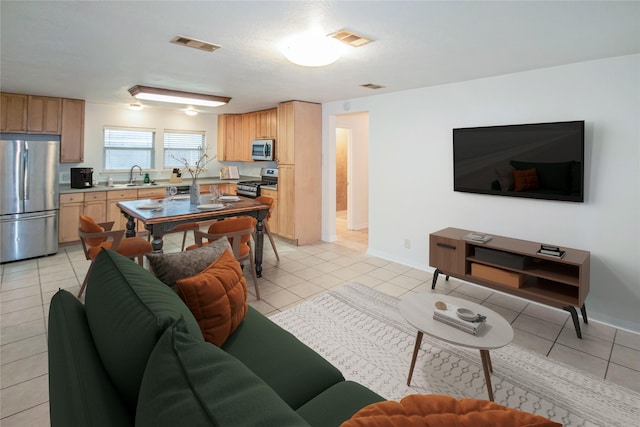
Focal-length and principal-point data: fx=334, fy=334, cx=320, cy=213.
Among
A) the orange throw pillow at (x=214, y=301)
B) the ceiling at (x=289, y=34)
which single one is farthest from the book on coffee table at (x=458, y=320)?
the ceiling at (x=289, y=34)

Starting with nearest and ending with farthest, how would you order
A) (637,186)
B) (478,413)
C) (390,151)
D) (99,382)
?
(478,413) → (99,382) → (637,186) → (390,151)

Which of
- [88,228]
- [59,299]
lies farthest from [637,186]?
[88,228]

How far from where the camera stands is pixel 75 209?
5328mm

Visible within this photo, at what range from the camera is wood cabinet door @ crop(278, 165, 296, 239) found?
18.3ft

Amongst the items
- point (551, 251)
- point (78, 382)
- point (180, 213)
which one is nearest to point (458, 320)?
point (551, 251)

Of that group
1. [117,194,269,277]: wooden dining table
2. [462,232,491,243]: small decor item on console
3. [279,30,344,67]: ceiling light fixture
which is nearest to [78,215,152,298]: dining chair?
[117,194,269,277]: wooden dining table

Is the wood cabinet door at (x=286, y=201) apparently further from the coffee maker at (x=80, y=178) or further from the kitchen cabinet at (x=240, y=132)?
the coffee maker at (x=80, y=178)

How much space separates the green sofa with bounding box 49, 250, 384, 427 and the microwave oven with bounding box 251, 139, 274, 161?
488cm

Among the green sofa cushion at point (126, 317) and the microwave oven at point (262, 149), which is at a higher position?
the microwave oven at point (262, 149)

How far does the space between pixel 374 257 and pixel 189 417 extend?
453cm

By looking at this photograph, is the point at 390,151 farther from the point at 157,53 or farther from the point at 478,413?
→ the point at 478,413

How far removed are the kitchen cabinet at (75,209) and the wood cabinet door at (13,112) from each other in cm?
114

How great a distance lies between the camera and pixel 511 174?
357 centimetres

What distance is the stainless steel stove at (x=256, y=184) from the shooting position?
6.29 metres
